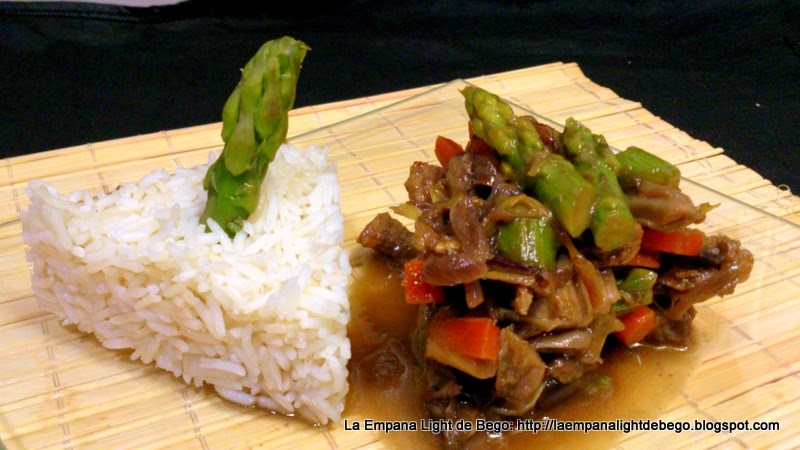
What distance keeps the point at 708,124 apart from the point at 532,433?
4.00 m

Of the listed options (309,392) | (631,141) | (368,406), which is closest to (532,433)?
(368,406)

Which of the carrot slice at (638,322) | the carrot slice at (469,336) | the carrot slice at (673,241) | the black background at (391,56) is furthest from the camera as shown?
the black background at (391,56)

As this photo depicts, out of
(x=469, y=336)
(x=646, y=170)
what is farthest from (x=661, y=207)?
(x=469, y=336)

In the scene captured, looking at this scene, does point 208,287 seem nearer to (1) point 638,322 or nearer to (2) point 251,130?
(2) point 251,130

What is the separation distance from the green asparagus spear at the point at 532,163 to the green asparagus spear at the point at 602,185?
0.05 meters

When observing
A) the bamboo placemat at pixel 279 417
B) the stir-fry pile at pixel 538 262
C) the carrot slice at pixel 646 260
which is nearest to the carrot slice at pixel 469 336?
the stir-fry pile at pixel 538 262

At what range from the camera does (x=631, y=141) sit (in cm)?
434

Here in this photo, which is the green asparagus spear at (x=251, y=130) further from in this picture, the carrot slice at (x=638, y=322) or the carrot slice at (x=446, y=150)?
the carrot slice at (x=638, y=322)

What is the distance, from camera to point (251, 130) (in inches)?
109

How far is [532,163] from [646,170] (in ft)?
1.39

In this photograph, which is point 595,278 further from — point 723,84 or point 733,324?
point 723,84

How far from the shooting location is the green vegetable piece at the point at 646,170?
2.85 meters

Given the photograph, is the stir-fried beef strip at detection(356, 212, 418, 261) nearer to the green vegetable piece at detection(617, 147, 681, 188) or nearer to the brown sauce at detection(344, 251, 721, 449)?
the brown sauce at detection(344, 251, 721, 449)

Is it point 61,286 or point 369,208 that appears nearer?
point 61,286
